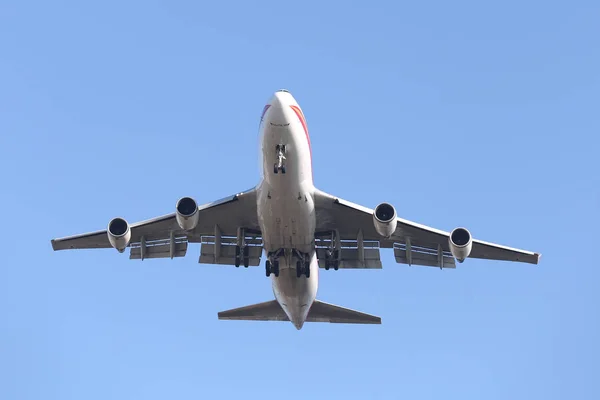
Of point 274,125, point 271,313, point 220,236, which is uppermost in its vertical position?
point 274,125

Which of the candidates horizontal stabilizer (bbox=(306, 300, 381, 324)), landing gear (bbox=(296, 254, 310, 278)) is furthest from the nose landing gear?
horizontal stabilizer (bbox=(306, 300, 381, 324))

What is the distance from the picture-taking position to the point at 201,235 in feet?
117

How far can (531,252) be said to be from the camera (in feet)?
114

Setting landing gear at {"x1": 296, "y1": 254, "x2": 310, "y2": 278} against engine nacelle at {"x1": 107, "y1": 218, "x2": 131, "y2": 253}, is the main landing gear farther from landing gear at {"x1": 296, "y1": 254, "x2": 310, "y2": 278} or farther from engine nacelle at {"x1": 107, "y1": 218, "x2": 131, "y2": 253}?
engine nacelle at {"x1": 107, "y1": 218, "x2": 131, "y2": 253}

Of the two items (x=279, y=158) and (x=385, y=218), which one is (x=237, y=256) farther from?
(x=279, y=158)

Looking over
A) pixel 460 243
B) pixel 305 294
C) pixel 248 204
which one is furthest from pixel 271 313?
pixel 460 243

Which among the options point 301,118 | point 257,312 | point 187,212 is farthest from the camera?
point 257,312

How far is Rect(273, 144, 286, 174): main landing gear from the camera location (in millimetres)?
29359

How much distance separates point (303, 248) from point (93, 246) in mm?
8070

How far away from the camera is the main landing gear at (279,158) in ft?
96.3

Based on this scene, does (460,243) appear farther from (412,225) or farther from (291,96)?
(291,96)

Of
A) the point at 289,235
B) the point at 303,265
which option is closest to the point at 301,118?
the point at 289,235

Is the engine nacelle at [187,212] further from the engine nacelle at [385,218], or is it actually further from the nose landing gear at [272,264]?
the engine nacelle at [385,218]

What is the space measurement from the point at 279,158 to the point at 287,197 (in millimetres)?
1597
